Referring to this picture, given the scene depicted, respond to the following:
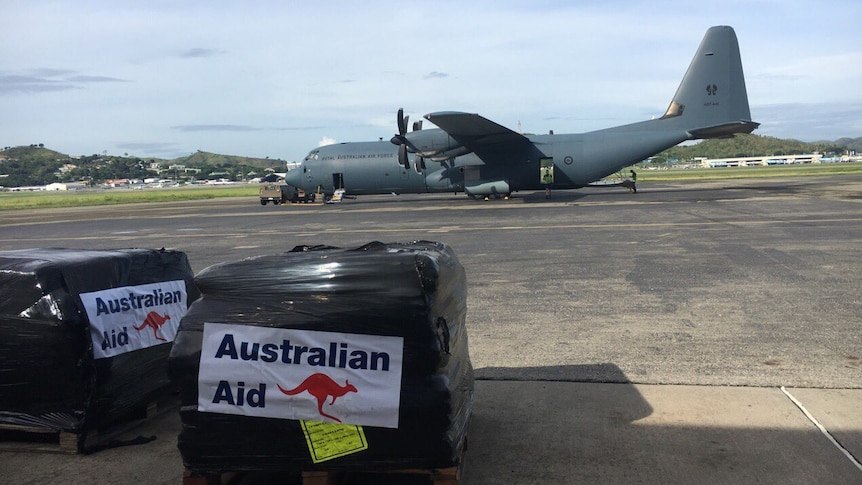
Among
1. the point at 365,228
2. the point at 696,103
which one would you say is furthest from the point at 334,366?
the point at 696,103

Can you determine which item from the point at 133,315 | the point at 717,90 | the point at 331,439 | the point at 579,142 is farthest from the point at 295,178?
the point at 331,439

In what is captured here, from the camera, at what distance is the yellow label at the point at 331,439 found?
341 cm

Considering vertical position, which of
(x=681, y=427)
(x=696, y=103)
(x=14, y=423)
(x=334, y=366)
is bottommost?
(x=681, y=427)

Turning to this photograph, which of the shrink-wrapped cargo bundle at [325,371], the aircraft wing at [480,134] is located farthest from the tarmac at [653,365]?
the aircraft wing at [480,134]

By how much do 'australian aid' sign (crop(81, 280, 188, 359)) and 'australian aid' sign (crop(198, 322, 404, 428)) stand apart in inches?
47.7

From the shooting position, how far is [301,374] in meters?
3.49

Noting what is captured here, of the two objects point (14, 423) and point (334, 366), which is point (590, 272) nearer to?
point (334, 366)

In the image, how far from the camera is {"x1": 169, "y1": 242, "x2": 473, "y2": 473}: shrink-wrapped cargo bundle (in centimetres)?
341

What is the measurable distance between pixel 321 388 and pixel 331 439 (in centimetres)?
28

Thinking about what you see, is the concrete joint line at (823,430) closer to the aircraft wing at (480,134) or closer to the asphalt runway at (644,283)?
the asphalt runway at (644,283)

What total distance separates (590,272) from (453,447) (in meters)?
7.43

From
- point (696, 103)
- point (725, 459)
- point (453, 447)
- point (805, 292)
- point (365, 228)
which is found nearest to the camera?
point (453, 447)

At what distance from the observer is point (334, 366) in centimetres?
349

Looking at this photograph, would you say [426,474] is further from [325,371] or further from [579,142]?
[579,142]
